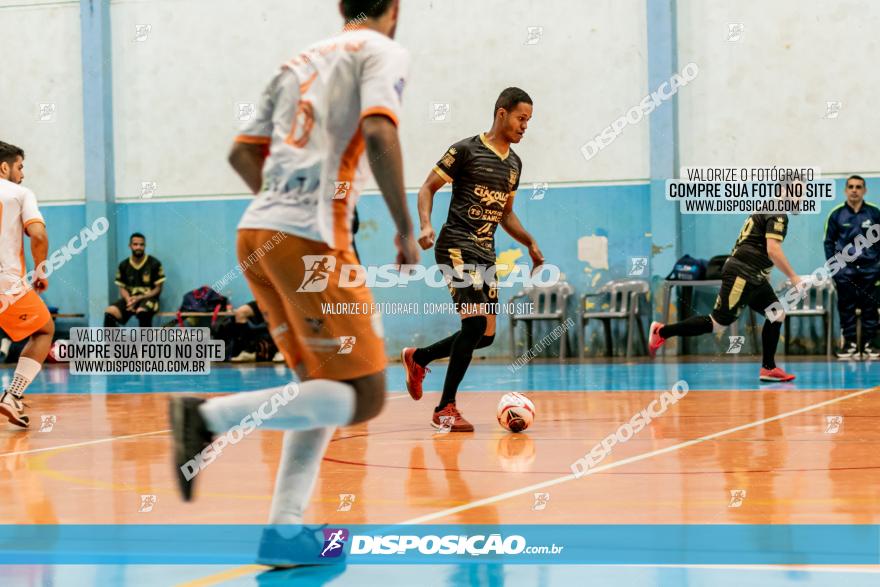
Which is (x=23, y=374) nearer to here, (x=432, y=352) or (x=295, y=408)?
(x=432, y=352)

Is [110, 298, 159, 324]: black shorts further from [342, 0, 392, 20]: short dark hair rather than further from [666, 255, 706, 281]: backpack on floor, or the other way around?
[342, 0, 392, 20]: short dark hair

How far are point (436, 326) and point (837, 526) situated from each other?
13979 millimetres

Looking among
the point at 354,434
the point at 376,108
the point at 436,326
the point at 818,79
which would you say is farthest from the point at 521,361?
the point at 376,108

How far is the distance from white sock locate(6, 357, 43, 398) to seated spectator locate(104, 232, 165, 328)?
9886 mm

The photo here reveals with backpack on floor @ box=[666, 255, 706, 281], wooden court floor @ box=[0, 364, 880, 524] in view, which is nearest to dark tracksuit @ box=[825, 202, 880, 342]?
backpack on floor @ box=[666, 255, 706, 281]

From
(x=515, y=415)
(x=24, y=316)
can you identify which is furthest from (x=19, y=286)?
(x=515, y=415)

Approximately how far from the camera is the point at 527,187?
18031mm

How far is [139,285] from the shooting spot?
61.2ft

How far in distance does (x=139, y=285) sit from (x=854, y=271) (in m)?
11.1

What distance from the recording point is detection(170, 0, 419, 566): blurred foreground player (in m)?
3.54

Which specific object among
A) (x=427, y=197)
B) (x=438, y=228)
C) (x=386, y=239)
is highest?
(x=438, y=228)

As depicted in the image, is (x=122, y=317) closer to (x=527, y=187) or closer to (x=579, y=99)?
(x=527, y=187)

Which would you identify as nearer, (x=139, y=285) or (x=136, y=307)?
(x=136, y=307)

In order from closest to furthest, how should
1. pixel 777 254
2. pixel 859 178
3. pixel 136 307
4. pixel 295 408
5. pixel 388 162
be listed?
pixel 388 162, pixel 295 408, pixel 777 254, pixel 859 178, pixel 136 307
